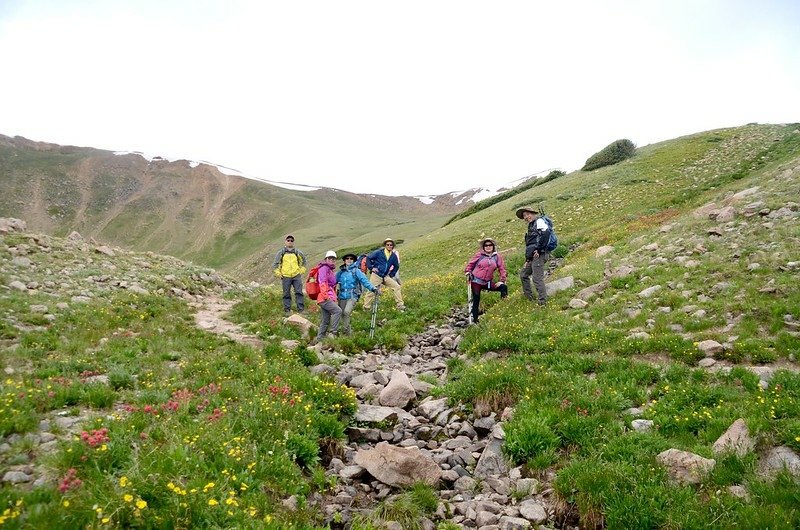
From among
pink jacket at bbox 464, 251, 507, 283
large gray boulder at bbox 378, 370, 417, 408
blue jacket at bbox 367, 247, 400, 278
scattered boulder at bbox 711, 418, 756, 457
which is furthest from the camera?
blue jacket at bbox 367, 247, 400, 278

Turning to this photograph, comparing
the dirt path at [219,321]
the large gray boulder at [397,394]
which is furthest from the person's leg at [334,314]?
the large gray boulder at [397,394]

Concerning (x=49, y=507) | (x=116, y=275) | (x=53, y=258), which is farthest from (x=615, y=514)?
(x=53, y=258)

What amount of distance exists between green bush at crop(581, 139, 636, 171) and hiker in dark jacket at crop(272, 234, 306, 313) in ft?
136

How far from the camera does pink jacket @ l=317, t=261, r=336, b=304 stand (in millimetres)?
14711

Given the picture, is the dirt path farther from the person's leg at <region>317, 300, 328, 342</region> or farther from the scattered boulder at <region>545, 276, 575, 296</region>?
the scattered boulder at <region>545, 276, 575, 296</region>

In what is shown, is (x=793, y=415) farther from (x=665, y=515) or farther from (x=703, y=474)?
(x=665, y=515)

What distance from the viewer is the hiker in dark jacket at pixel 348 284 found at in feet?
51.3

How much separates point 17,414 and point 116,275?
47.6 feet

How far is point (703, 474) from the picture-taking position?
19.4 feet

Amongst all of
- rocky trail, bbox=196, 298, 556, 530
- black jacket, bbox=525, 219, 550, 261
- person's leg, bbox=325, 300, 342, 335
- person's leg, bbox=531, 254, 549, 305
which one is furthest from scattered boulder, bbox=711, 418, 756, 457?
person's leg, bbox=325, 300, 342, 335

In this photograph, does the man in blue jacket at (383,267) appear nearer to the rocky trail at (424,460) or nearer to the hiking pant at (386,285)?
the hiking pant at (386,285)

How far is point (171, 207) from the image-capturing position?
146 metres

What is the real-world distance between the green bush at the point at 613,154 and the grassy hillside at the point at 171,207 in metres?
56.7

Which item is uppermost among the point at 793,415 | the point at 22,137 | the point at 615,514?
the point at 22,137
